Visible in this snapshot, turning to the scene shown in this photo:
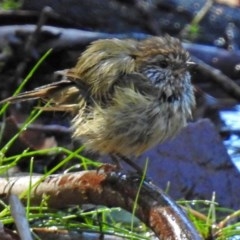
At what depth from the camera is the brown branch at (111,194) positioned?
10.6 ft

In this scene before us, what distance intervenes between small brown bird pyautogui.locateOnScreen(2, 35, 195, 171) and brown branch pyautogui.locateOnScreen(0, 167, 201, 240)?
0.44 meters

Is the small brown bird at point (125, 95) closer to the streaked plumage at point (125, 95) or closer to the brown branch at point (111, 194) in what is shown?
the streaked plumage at point (125, 95)

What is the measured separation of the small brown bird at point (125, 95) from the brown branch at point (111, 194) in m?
0.44

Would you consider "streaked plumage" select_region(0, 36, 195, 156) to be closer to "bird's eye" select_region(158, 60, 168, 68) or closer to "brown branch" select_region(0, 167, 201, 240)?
"bird's eye" select_region(158, 60, 168, 68)

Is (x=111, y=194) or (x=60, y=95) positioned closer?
(x=111, y=194)

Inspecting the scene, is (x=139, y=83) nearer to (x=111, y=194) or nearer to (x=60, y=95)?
(x=60, y=95)

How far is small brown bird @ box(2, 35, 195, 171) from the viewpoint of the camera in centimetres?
426

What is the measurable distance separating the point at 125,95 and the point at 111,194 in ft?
2.59

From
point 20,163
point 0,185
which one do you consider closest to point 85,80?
point 0,185

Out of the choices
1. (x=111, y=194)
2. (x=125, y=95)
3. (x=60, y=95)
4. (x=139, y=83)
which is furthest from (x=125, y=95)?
(x=111, y=194)

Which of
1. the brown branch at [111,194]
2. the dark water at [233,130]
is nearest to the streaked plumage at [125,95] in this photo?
the brown branch at [111,194]

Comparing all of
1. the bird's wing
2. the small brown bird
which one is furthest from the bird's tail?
the bird's wing

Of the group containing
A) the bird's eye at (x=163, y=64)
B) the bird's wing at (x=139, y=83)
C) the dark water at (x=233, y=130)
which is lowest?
the dark water at (x=233, y=130)

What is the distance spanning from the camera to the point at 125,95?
4316 mm
